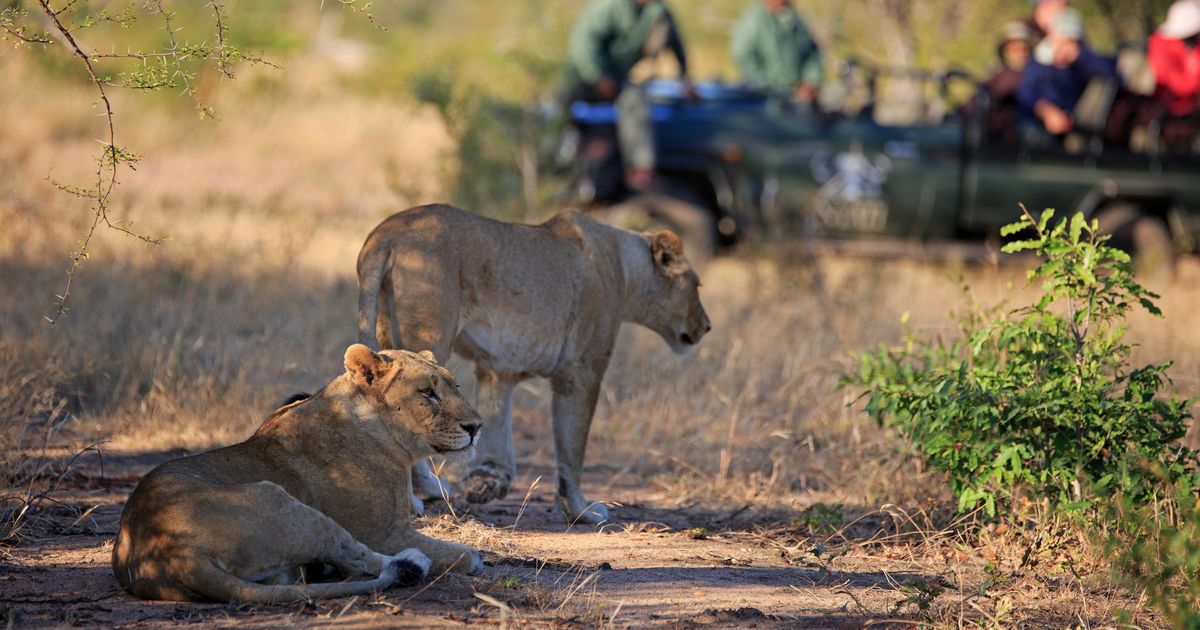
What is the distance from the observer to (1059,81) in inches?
450

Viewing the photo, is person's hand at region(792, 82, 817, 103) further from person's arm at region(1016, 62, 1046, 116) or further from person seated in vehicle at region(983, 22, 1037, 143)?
person's arm at region(1016, 62, 1046, 116)

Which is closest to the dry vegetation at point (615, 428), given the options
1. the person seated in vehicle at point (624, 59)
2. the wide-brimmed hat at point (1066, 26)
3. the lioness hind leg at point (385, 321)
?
the lioness hind leg at point (385, 321)

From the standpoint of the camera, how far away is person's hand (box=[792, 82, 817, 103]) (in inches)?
453

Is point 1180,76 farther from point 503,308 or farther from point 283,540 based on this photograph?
point 283,540

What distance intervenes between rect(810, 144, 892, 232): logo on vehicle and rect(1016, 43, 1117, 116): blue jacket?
53.3 inches

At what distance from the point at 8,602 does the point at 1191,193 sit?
10.4 m

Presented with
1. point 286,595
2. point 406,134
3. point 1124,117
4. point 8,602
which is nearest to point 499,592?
point 286,595

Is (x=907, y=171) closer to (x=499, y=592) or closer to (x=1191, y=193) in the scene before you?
(x=1191, y=193)

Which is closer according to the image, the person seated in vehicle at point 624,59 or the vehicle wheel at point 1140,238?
the person seated in vehicle at point 624,59

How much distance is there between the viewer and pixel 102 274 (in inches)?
338

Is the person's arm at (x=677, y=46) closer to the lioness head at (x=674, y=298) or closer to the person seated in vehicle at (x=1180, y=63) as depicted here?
the person seated in vehicle at (x=1180, y=63)

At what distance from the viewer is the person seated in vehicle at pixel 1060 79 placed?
1141cm

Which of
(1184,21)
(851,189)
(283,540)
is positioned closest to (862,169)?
(851,189)

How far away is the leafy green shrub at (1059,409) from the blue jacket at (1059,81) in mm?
6528
